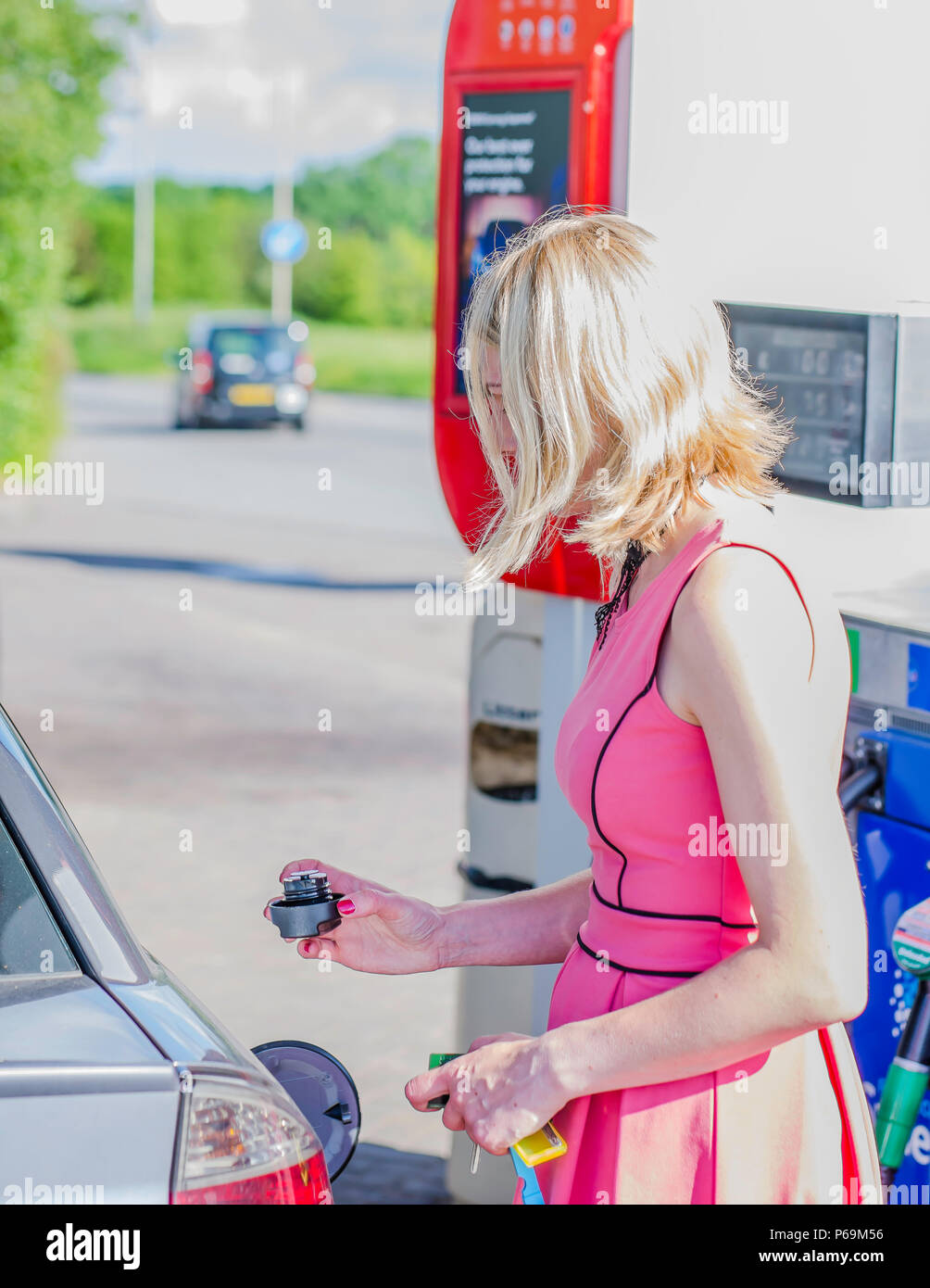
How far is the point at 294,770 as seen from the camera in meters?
7.71

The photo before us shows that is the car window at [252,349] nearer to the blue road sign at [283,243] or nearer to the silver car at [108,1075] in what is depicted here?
the blue road sign at [283,243]

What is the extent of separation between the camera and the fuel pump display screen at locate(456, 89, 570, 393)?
329 centimetres

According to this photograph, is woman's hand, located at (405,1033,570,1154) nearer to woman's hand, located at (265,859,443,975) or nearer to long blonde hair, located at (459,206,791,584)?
woman's hand, located at (265,859,443,975)

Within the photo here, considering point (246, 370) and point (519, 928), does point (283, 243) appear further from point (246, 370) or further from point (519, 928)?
point (519, 928)

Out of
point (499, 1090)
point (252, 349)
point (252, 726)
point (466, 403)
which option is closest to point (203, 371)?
point (252, 349)

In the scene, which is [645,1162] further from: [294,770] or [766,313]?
[294,770]

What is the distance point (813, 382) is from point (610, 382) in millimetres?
1692

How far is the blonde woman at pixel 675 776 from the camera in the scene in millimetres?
1540

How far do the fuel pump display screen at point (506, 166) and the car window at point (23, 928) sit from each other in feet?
5.91

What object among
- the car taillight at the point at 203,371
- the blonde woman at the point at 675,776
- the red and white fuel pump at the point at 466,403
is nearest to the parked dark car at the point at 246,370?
the car taillight at the point at 203,371

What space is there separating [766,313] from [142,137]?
139 feet

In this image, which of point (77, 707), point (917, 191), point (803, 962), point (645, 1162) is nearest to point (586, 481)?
point (803, 962)

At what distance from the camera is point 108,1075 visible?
1.60m

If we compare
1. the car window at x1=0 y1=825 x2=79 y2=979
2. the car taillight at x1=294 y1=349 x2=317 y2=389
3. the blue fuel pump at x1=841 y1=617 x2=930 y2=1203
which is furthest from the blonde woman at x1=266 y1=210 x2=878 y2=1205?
the car taillight at x1=294 y1=349 x2=317 y2=389
